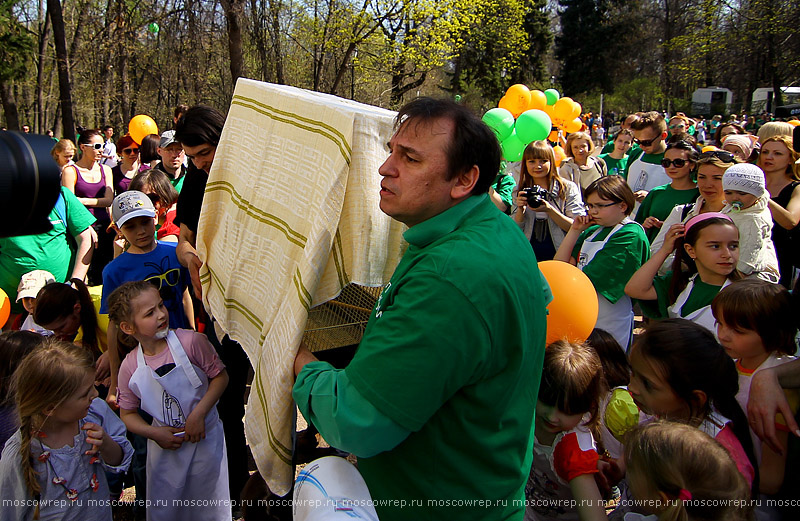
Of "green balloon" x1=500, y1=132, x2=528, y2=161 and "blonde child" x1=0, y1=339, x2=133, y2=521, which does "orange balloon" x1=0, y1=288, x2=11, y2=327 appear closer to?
"blonde child" x1=0, y1=339, x2=133, y2=521

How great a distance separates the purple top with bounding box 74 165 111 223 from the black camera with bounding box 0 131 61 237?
458 cm

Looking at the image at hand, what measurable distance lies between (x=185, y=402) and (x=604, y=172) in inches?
221

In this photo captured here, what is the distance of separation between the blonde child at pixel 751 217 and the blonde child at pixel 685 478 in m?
2.07

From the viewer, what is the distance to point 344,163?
154 cm

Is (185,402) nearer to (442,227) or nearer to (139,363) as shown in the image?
(139,363)

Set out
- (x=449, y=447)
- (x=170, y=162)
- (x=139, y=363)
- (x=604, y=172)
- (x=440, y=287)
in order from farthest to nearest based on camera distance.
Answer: (x=604, y=172) → (x=170, y=162) → (x=139, y=363) → (x=449, y=447) → (x=440, y=287)

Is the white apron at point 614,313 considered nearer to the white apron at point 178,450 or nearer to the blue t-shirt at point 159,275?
the white apron at point 178,450

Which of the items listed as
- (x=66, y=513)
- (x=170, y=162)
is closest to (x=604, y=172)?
(x=170, y=162)

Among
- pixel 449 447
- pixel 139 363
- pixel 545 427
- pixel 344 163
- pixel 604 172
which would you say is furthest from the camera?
pixel 604 172

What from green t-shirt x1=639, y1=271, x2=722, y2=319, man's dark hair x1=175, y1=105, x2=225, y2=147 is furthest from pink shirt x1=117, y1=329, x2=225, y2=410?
green t-shirt x1=639, y1=271, x2=722, y2=319

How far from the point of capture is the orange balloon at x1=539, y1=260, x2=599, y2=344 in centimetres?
254

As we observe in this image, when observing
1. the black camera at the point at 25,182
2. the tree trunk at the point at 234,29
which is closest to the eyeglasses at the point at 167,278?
the black camera at the point at 25,182

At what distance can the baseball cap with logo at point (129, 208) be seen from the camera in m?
3.02

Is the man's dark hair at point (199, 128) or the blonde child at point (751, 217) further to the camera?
the blonde child at point (751, 217)
